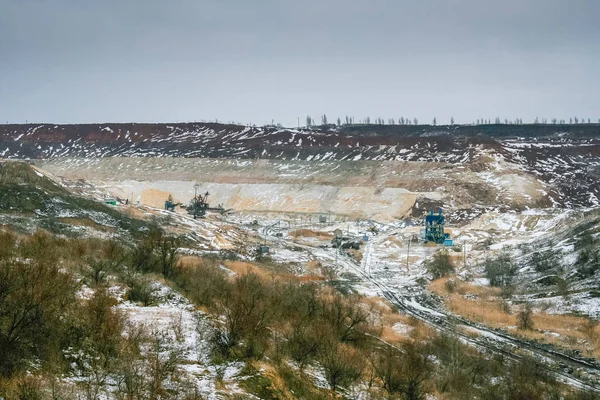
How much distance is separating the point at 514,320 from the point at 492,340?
602 cm

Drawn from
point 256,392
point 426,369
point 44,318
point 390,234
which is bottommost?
point 390,234

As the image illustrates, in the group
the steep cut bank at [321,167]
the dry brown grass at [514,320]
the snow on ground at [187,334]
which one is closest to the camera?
the snow on ground at [187,334]

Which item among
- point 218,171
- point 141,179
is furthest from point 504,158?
point 141,179

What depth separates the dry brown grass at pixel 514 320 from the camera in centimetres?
3275

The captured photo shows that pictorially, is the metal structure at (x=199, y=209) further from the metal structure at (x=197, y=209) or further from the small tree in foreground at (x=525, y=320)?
the small tree in foreground at (x=525, y=320)

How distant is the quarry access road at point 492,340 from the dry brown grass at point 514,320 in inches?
49.9

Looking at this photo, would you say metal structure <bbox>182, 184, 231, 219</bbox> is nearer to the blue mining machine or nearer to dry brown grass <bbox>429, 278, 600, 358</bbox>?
the blue mining machine

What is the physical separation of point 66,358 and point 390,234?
241 ft

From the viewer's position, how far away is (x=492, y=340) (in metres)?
32.9

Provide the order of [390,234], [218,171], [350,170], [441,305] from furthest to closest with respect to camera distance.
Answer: [218,171]
[350,170]
[390,234]
[441,305]

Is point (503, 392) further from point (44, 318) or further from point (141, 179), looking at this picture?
point (141, 179)

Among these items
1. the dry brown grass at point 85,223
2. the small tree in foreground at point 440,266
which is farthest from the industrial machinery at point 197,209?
the small tree in foreground at point 440,266

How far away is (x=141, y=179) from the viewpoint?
431ft

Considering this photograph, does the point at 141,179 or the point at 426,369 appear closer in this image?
the point at 426,369
